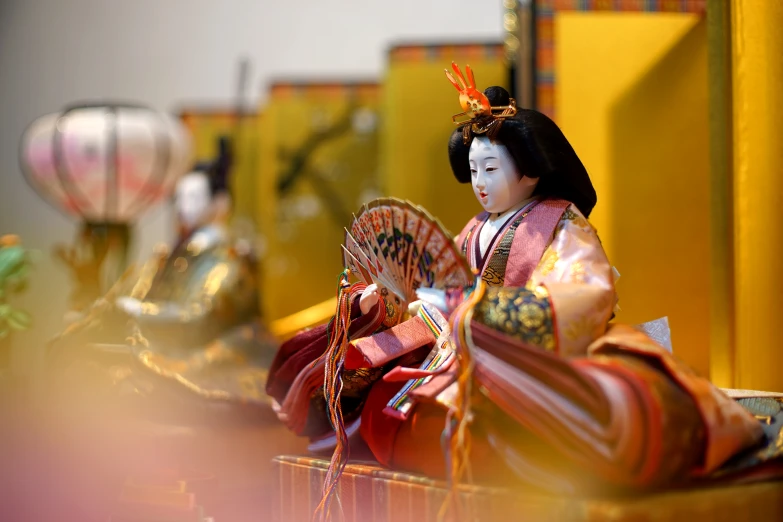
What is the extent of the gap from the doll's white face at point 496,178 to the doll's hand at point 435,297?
45 cm

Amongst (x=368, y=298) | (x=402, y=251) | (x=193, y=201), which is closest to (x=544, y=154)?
(x=402, y=251)

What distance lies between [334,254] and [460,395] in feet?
17.3

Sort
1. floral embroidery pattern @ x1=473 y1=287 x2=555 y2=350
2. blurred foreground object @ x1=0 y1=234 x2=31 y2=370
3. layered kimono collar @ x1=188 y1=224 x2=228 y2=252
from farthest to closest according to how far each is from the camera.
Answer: layered kimono collar @ x1=188 y1=224 x2=228 y2=252 < blurred foreground object @ x1=0 y1=234 x2=31 y2=370 < floral embroidery pattern @ x1=473 y1=287 x2=555 y2=350

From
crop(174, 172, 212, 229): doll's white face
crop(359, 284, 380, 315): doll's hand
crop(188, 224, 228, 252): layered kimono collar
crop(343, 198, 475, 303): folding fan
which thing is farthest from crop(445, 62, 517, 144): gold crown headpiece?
crop(174, 172, 212, 229): doll's white face

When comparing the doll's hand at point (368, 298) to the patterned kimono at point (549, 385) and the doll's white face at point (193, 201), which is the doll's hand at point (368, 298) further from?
the doll's white face at point (193, 201)

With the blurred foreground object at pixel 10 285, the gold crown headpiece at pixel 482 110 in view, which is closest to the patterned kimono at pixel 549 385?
the gold crown headpiece at pixel 482 110

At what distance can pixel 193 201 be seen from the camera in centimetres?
580

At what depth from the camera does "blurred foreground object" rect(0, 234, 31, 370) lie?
15.1 ft

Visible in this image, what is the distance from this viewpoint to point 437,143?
18.0ft

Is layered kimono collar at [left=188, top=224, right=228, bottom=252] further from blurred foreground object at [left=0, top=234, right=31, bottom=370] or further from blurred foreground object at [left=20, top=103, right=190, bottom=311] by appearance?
blurred foreground object at [left=0, top=234, right=31, bottom=370]

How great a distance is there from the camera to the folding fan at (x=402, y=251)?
2.16m

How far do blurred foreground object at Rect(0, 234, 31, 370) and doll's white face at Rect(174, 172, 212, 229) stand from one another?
116 cm

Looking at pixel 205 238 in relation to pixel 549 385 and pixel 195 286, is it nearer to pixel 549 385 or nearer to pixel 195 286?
pixel 195 286

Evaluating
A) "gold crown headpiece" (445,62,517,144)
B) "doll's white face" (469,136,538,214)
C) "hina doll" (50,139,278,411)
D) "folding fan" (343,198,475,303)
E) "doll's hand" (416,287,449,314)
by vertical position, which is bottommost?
"hina doll" (50,139,278,411)
